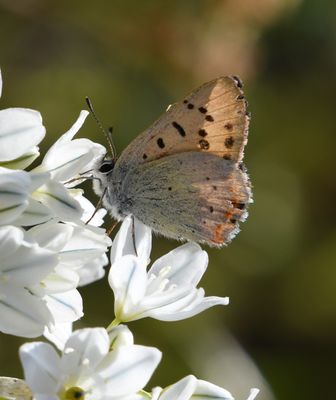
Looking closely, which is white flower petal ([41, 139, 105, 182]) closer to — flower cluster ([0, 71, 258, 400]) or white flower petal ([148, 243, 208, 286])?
flower cluster ([0, 71, 258, 400])

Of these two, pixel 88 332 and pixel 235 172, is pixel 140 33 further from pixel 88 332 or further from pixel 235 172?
pixel 88 332

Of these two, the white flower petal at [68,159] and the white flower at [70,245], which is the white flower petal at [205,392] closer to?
the white flower at [70,245]

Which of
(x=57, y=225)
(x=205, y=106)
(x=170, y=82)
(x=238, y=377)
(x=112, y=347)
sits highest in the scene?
(x=205, y=106)

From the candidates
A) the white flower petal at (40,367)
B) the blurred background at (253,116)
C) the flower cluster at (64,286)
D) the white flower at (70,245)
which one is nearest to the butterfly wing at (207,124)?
the flower cluster at (64,286)

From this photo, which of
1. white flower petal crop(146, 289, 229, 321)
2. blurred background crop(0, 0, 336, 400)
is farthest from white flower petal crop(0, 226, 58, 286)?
blurred background crop(0, 0, 336, 400)

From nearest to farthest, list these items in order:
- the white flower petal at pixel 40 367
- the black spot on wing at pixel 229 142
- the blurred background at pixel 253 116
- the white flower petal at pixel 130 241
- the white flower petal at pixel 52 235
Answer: the white flower petal at pixel 40 367, the white flower petal at pixel 52 235, the white flower petal at pixel 130 241, the black spot on wing at pixel 229 142, the blurred background at pixel 253 116

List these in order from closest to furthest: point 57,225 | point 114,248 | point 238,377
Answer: point 57,225 → point 114,248 → point 238,377

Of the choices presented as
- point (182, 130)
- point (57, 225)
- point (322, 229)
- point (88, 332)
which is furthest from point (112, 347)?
point (322, 229)
